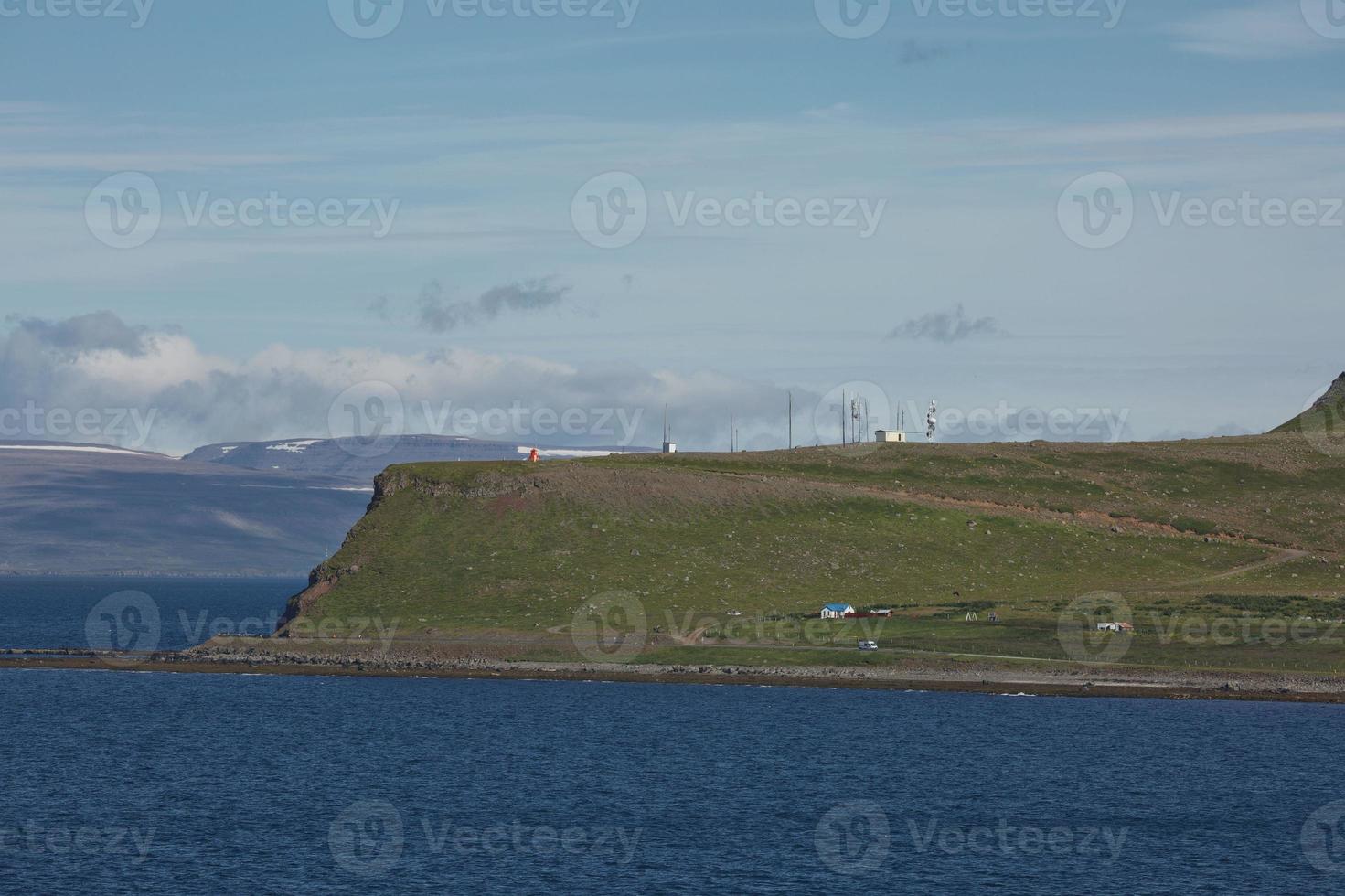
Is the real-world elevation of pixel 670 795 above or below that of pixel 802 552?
below

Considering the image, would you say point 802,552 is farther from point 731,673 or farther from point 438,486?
point 438,486

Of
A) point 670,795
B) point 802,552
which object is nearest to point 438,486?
point 802,552

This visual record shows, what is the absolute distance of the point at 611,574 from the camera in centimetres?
16312

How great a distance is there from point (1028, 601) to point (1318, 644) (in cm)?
2860

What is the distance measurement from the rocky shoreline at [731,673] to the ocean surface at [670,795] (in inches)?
63.7

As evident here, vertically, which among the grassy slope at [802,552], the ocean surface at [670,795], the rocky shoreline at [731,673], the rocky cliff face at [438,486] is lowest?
the ocean surface at [670,795]

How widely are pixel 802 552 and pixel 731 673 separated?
1372 inches

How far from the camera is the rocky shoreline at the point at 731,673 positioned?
399 ft

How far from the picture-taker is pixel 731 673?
5374 inches

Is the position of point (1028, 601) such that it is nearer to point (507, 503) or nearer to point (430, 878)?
point (507, 503)

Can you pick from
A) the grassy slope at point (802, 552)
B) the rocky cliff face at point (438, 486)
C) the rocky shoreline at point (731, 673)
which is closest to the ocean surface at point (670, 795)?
the rocky shoreline at point (731, 673)

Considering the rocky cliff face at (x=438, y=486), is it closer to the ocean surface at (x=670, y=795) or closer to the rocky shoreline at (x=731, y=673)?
the rocky shoreline at (x=731, y=673)

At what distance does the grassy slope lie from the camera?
152 metres

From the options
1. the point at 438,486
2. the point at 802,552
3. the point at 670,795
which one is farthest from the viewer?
the point at 438,486
